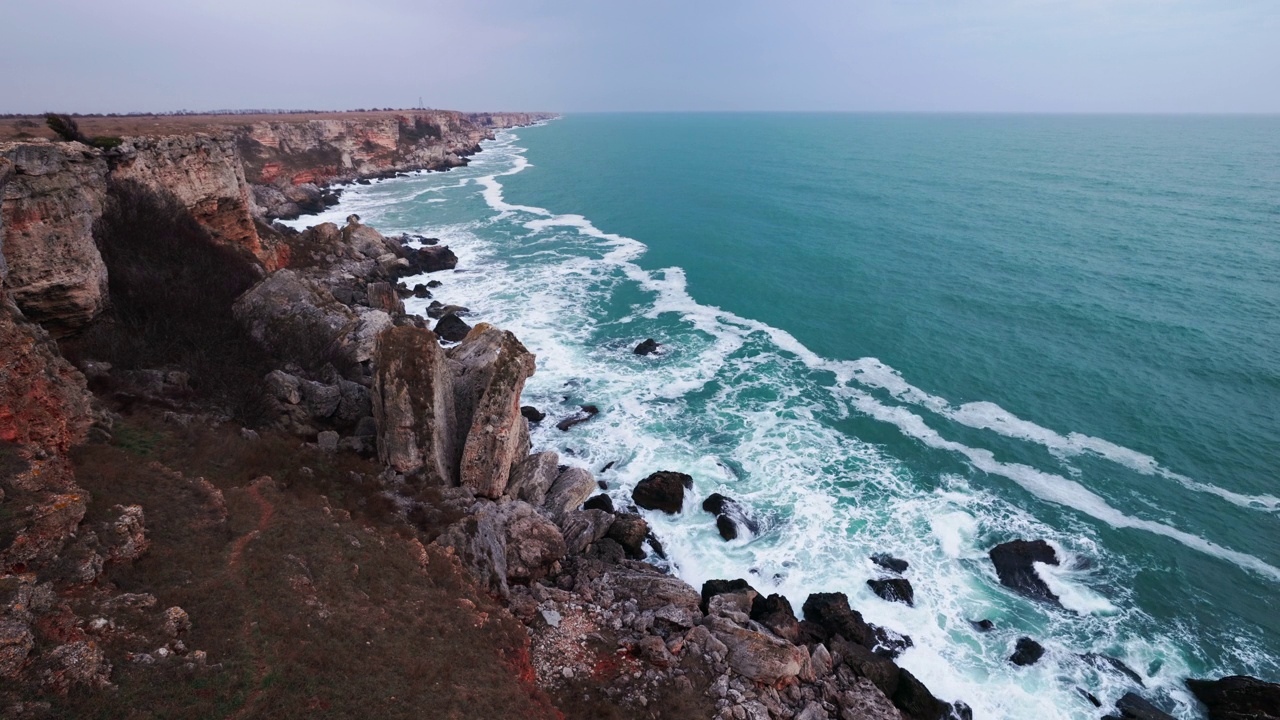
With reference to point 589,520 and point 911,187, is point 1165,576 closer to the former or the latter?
point 589,520

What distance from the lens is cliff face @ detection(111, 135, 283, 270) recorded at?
32.2 meters

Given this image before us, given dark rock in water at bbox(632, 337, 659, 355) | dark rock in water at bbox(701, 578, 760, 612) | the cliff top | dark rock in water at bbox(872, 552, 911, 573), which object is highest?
the cliff top

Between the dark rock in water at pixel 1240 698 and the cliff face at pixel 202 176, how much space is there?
2169 inches

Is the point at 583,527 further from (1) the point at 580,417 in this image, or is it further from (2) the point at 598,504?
(1) the point at 580,417

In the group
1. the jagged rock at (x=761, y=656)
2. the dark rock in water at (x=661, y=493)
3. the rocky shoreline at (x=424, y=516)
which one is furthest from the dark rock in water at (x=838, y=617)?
the dark rock in water at (x=661, y=493)

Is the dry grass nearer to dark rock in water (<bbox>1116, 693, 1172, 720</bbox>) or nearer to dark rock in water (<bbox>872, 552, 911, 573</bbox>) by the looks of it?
dark rock in water (<bbox>872, 552, 911, 573</bbox>)

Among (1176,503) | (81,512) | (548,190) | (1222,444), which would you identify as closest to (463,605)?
(81,512)

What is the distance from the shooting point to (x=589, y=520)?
2531 cm

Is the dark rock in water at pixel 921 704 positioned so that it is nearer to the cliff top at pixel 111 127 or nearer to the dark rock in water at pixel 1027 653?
the dark rock in water at pixel 1027 653

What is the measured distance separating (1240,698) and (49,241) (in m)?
47.6

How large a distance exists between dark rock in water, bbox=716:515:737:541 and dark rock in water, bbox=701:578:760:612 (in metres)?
3.30

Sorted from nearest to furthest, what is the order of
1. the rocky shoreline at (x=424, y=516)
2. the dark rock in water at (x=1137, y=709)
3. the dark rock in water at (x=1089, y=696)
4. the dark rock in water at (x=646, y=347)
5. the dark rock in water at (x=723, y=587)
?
1. the rocky shoreline at (x=424, y=516)
2. the dark rock in water at (x=1137, y=709)
3. the dark rock in water at (x=1089, y=696)
4. the dark rock in water at (x=723, y=587)
5. the dark rock in water at (x=646, y=347)

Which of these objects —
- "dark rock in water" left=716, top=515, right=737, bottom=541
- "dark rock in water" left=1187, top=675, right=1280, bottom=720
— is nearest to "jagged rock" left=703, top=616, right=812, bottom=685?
"dark rock in water" left=716, top=515, right=737, bottom=541

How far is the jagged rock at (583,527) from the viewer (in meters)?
24.2
